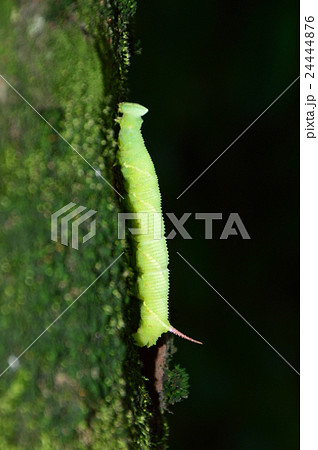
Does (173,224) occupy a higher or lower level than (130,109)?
lower

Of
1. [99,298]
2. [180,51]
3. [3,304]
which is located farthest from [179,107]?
[3,304]

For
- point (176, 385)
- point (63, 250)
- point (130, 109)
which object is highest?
point (130, 109)

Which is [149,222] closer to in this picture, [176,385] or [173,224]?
[173,224]

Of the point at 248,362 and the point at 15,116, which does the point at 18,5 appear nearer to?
the point at 15,116

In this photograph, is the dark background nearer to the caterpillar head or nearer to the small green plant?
the small green plant

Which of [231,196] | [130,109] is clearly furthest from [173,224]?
[130,109]

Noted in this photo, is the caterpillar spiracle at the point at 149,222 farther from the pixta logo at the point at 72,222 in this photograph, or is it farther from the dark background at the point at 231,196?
the dark background at the point at 231,196

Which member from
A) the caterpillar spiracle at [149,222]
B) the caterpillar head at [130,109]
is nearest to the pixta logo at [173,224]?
the caterpillar spiracle at [149,222]
